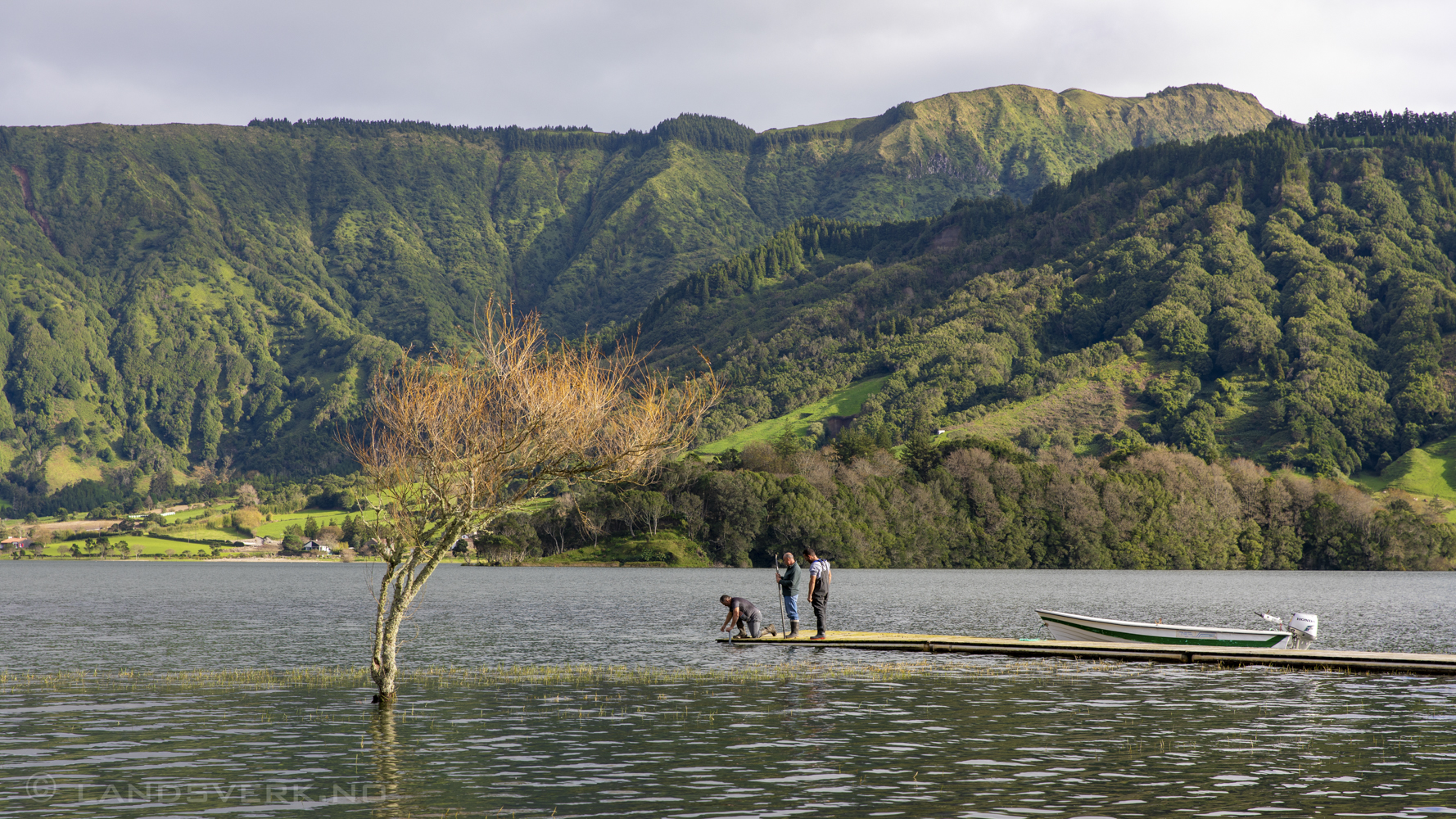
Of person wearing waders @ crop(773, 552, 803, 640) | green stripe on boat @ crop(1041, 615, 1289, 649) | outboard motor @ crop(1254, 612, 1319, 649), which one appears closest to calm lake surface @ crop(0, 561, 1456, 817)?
person wearing waders @ crop(773, 552, 803, 640)

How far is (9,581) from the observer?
518 ft

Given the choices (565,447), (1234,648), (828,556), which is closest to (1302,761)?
(565,447)

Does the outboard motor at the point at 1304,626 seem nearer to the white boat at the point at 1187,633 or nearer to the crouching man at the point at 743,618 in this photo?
the white boat at the point at 1187,633

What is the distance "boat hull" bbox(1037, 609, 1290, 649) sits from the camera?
51.3 meters

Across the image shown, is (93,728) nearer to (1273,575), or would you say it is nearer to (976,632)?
(976,632)

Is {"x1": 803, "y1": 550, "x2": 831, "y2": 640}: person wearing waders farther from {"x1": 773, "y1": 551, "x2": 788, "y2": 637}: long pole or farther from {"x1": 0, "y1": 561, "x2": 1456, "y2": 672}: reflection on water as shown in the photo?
{"x1": 0, "y1": 561, "x2": 1456, "y2": 672}: reflection on water

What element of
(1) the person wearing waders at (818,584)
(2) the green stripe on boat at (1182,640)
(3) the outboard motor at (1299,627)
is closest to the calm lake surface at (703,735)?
(1) the person wearing waders at (818,584)

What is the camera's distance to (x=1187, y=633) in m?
52.4

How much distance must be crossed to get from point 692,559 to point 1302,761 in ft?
531

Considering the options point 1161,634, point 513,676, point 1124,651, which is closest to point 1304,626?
point 1161,634

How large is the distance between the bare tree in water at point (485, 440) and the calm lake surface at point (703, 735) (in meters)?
2.02

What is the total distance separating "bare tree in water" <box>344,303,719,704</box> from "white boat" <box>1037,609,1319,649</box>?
27.7 metres

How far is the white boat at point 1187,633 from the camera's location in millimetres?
51125

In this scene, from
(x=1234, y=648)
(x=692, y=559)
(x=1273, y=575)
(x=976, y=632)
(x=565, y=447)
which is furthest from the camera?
(x=692, y=559)
